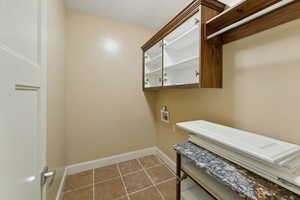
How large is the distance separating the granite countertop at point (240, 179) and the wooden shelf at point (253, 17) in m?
0.97

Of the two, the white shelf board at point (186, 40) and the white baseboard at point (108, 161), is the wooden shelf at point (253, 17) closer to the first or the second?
the white shelf board at point (186, 40)

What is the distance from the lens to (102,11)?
73.8 inches

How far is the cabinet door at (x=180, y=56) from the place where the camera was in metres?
1.38

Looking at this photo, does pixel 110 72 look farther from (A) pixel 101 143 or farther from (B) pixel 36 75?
(B) pixel 36 75

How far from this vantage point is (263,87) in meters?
0.93

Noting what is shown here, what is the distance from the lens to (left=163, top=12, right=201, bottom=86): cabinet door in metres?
1.38

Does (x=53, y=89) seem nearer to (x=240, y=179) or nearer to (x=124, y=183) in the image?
(x=124, y=183)

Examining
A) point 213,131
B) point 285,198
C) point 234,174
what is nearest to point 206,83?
point 213,131

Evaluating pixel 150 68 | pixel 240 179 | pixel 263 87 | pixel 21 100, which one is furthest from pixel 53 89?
pixel 263 87

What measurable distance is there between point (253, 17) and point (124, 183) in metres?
2.18

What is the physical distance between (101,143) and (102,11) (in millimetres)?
2130

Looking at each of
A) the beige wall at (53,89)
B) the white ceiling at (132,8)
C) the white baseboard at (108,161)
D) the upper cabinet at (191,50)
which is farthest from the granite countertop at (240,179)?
the white ceiling at (132,8)

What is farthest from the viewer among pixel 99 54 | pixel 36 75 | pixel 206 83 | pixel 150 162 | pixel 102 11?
pixel 150 162

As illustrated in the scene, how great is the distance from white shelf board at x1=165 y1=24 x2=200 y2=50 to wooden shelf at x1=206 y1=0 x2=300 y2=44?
16 cm
